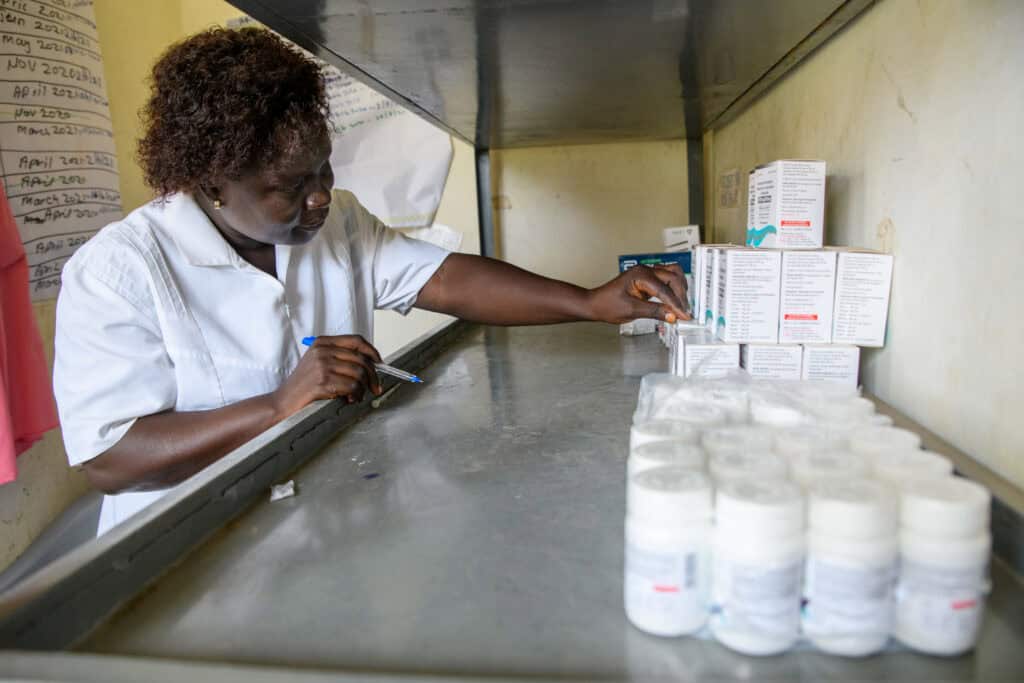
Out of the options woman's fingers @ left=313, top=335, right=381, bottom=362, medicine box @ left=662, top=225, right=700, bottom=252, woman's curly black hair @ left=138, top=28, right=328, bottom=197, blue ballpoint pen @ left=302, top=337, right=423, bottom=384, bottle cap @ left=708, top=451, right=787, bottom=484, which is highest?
woman's curly black hair @ left=138, top=28, right=328, bottom=197

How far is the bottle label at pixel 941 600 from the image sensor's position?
1.26 feet

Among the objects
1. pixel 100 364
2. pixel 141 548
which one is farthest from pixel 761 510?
pixel 100 364

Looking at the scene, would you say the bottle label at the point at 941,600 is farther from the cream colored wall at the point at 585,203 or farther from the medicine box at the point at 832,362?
the cream colored wall at the point at 585,203

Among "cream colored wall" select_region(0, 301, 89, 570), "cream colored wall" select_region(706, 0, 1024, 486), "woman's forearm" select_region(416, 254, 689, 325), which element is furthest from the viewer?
"cream colored wall" select_region(0, 301, 89, 570)

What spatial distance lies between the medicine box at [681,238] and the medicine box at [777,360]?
0.96 meters

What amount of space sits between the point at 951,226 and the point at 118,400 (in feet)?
3.42

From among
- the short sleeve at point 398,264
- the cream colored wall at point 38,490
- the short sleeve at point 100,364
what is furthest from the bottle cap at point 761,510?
the cream colored wall at point 38,490

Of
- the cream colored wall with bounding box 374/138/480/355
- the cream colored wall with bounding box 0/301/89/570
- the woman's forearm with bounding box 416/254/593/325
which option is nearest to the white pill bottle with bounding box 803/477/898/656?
the woman's forearm with bounding box 416/254/593/325

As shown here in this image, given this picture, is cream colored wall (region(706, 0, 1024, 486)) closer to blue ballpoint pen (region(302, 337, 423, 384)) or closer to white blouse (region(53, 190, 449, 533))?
blue ballpoint pen (region(302, 337, 423, 384))

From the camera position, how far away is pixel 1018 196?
1.91 feet

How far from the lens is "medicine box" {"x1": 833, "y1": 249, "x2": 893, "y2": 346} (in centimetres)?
83

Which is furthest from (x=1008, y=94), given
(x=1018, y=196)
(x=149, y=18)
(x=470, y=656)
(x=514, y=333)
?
(x=149, y=18)

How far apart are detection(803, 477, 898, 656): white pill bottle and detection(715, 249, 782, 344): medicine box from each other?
463 mm

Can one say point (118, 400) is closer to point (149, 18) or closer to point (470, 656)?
point (470, 656)
